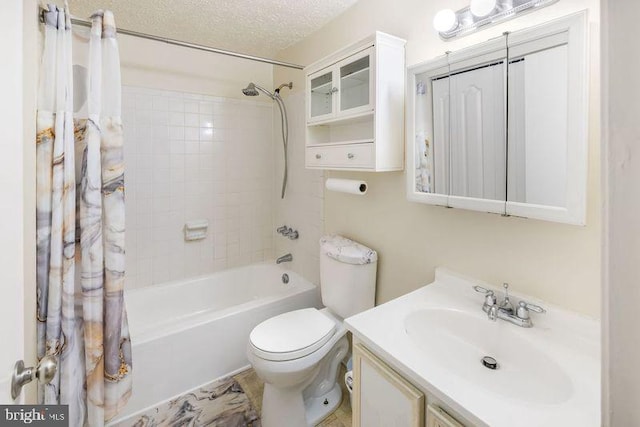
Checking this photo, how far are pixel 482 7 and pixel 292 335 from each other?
1.64m

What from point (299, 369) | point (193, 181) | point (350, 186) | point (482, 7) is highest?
point (482, 7)

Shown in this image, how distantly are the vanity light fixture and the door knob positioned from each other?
1.67 m

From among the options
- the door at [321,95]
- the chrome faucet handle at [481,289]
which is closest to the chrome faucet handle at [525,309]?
the chrome faucet handle at [481,289]

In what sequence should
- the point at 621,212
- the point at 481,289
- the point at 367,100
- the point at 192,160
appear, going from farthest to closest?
the point at 192,160 → the point at 367,100 → the point at 481,289 → the point at 621,212

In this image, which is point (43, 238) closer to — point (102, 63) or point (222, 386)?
point (102, 63)

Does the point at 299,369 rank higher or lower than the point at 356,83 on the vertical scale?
lower

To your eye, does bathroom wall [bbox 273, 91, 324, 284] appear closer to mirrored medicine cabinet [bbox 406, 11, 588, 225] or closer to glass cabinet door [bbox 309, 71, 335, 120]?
glass cabinet door [bbox 309, 71, 335, 120]

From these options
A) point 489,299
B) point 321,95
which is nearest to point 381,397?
point 489,299

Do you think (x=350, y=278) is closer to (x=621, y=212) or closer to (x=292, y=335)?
(x=292, y=335)

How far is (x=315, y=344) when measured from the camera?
149cm

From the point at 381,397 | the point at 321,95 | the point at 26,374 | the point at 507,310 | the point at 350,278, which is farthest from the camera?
the point at 321,95

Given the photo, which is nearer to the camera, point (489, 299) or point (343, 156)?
point (489, 299)

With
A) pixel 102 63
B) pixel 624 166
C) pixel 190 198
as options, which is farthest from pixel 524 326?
pixel 190 198

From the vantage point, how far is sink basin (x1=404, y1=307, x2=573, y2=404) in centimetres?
88
